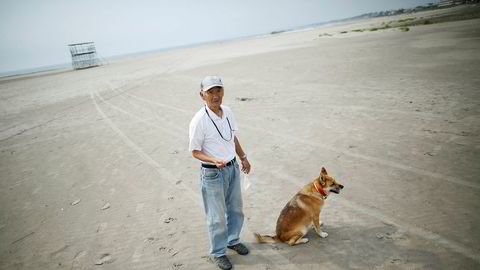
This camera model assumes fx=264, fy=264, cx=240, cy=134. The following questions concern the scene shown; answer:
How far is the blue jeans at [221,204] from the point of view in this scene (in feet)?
10.4

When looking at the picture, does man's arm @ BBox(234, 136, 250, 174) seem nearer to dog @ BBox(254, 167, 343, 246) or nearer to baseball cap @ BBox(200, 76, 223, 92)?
dog @ BBox(254, 167, 343, 246)

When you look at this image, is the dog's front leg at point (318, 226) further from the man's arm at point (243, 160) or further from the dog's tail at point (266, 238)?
the man's arm at point (243, 160)

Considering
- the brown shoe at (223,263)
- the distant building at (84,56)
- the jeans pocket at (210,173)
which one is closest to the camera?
the jeans pocket at (210,173)

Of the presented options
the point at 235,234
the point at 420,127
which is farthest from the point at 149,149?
the point at 420,127

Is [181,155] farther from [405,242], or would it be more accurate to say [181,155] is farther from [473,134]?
[473,134]

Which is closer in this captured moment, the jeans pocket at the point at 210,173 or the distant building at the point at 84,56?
the jeans pocket at the point at 210,173

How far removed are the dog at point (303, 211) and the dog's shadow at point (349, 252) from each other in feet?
0.57

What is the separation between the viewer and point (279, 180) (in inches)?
213

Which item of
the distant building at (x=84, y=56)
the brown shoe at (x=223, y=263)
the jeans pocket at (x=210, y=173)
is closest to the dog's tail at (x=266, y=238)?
the brown shoe at (x=223, y=263)

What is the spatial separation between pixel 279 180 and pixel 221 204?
2.38 m

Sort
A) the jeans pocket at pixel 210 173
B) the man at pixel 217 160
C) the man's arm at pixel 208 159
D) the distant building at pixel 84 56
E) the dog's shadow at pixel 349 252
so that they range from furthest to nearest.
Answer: the distant building at pixel 84 56, the dog's shadow at pixel 349 252, the jeans pocket at pixel 210 173, the man at pixel 217 160, the man's arm at pixel 208 159

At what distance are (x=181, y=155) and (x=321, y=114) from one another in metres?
4.59

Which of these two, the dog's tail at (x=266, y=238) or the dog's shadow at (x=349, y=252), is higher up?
the dog's tail at (x=266, y=238)

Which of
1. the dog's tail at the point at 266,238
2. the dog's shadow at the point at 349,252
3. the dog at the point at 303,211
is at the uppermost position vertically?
the dog at the point at 303,211
